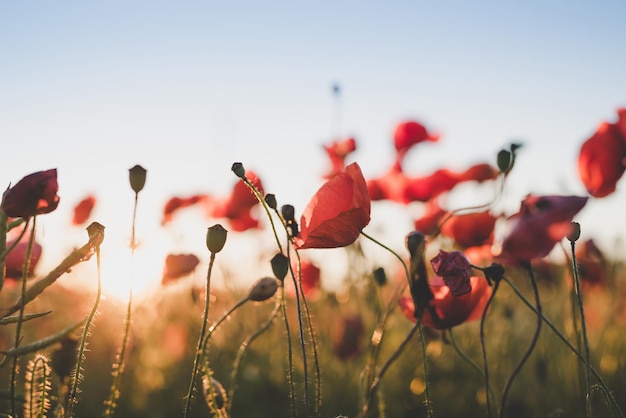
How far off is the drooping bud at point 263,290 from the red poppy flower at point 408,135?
166cm

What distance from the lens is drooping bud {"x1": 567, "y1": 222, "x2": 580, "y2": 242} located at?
1.02m

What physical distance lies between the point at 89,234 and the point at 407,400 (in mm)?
1910

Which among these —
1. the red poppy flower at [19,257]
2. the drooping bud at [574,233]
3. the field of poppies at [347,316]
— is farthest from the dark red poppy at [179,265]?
the drooping bud at [574,233]

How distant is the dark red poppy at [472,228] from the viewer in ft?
6.33

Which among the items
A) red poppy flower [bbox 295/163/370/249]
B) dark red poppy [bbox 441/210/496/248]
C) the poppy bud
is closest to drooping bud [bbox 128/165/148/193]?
red poppy flower [bbox 295/163/370/249]

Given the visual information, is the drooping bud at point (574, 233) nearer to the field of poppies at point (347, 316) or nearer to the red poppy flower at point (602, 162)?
the field of poppies at point (347, 316)

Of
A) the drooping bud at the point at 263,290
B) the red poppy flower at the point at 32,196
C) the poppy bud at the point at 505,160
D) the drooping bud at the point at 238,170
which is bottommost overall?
the drooping bud at the point at 263,290

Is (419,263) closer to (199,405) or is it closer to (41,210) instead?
(41,210)

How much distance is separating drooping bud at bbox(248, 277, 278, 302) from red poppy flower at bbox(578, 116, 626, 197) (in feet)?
3.29

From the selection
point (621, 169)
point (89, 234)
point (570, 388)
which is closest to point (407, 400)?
point (570, 388)

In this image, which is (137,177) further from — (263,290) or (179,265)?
(179,265)

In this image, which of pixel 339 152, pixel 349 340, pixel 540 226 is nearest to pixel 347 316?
pixel 349 340

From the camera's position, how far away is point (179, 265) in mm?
1737

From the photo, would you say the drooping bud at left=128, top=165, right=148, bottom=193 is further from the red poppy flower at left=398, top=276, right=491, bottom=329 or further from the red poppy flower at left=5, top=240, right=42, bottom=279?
the red poppy flower at left=398, top=276, right=491, bottom=329
